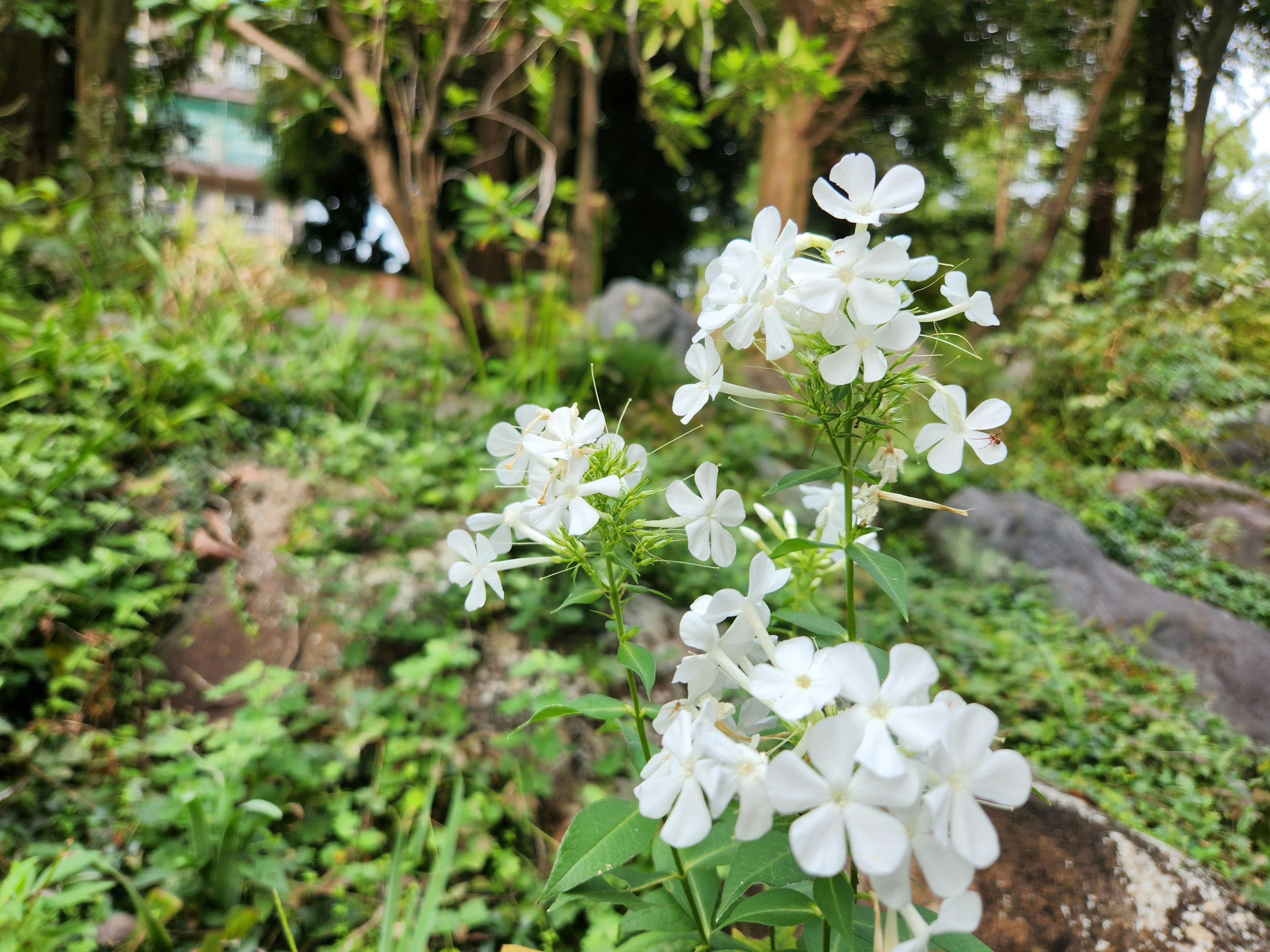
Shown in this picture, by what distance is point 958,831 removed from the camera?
548 millimetres

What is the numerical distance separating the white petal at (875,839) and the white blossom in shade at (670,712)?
236 mm

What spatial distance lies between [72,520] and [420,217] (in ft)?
6.61

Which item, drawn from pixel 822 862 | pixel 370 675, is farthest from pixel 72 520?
pixel 822 862

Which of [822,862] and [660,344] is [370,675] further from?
[660,344]

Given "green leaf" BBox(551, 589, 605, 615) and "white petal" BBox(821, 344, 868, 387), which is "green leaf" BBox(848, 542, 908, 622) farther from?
"green leaf" BBox(551, 589, 605, 615)

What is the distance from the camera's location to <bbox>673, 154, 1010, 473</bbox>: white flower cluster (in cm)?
70

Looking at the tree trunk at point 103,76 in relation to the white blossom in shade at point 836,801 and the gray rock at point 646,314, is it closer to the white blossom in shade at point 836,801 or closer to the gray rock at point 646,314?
the gray rock at point 646,314

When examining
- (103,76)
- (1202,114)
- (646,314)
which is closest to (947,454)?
(646,314)

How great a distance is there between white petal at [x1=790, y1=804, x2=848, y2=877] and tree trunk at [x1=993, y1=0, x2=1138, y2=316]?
6985mm

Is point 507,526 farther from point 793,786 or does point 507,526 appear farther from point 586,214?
point 586,214

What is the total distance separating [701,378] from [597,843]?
1.95 ft

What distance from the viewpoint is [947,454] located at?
828mm

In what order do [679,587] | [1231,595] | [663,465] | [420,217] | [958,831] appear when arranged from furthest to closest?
1. [1231,595]
2. [420,217]
3. [663,465]
4. [679,587]
5. [958,831]

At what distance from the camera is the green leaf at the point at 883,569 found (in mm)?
757
